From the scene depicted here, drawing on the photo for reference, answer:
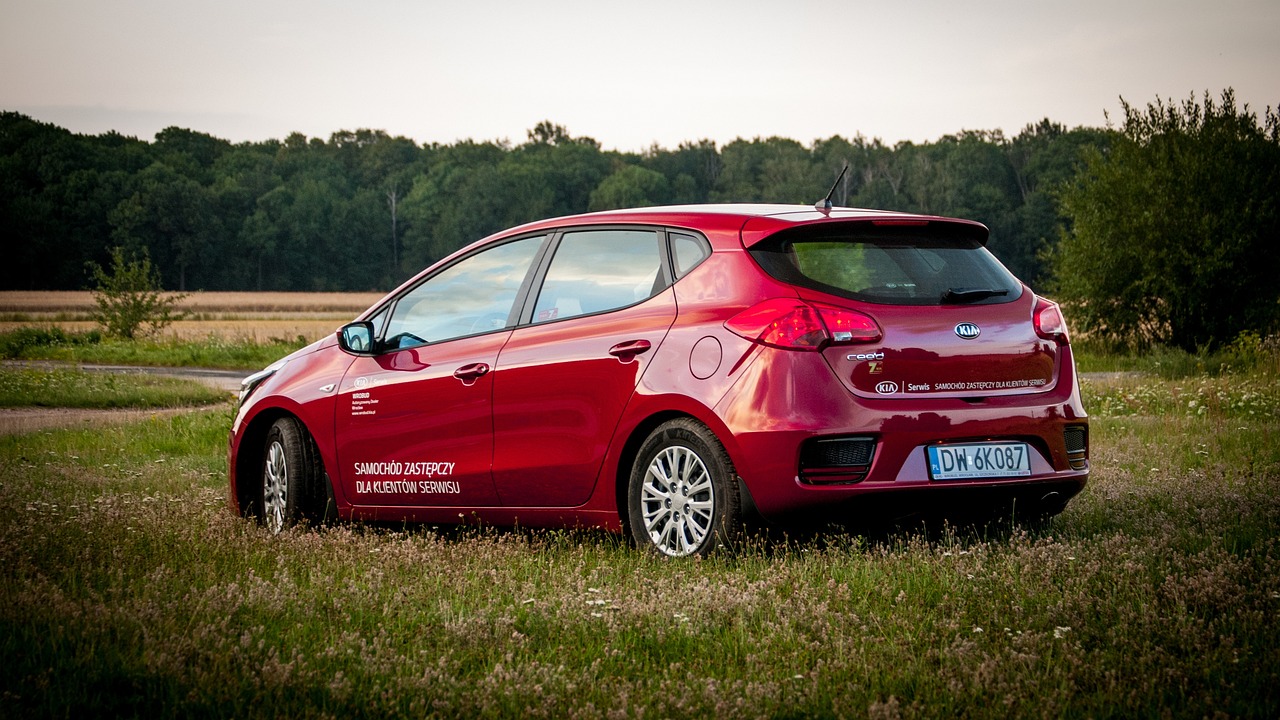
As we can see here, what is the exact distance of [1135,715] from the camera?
393 cm

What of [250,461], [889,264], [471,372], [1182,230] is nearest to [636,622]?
[889,264]

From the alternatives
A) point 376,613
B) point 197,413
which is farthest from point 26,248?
point 376,613

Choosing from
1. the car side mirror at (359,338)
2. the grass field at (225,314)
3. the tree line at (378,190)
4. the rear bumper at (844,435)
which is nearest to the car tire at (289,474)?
the car side mirror at (359,338)

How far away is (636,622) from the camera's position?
496 cm

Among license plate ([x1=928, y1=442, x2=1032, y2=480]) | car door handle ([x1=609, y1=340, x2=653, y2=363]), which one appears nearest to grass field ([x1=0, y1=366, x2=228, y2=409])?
car door handle ([x1=609, y1=340, x2=653, y2=363])

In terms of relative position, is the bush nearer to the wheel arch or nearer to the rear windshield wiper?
the wheel arch

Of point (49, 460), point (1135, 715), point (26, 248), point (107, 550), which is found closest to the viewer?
point (1135, 715)

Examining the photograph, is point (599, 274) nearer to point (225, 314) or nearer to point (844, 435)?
point (844, 435)

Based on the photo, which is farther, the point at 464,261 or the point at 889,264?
the point at 464,261

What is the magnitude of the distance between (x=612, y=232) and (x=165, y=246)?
356ft

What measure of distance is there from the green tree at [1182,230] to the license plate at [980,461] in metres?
23.6

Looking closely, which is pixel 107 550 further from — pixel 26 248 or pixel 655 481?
pixel 26 248

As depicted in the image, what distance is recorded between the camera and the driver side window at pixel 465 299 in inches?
279

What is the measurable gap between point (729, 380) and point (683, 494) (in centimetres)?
63
